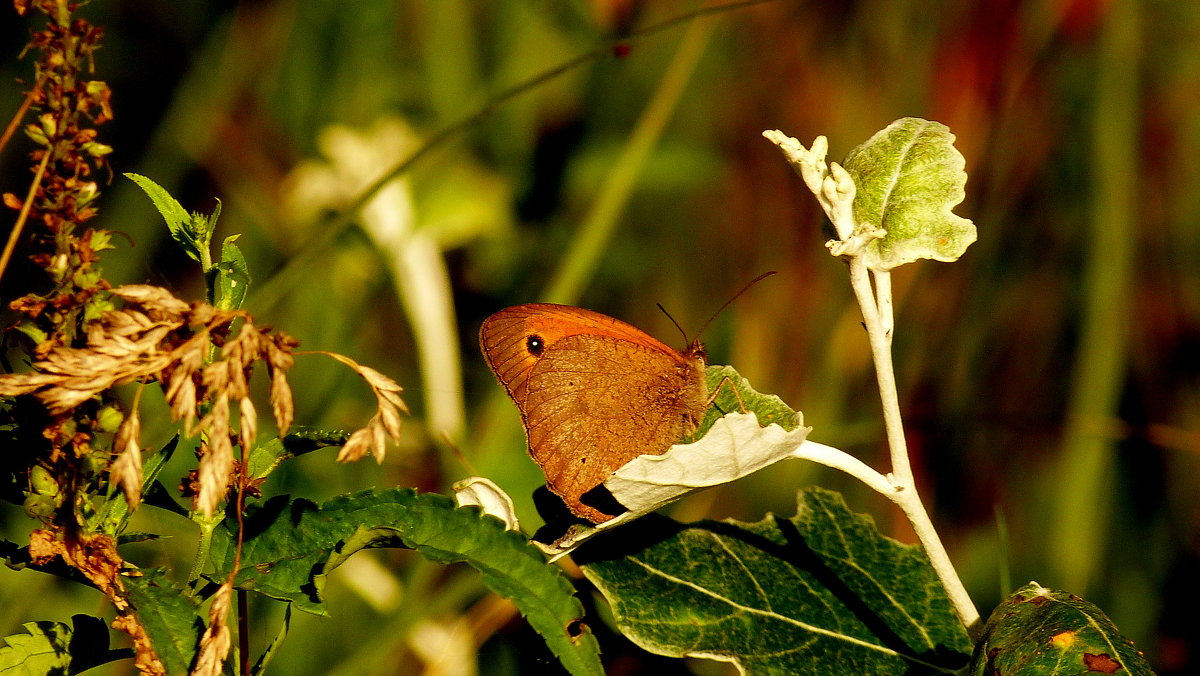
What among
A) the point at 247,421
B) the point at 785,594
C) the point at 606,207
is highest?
the point at 606,207

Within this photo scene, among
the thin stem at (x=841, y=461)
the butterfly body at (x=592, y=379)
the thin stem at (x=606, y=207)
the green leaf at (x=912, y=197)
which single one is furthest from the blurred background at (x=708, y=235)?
the thin stem at (x=841, y=461)

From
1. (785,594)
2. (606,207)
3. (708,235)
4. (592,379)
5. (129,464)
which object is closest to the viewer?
(129,464)

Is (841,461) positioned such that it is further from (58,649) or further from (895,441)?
(58,649)

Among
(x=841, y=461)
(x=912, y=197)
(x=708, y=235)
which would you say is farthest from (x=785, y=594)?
(x=708, y=235)

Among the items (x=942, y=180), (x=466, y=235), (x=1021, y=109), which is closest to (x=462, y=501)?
(x=942, y=180)

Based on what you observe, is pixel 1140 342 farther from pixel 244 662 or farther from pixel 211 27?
pixel 211 27

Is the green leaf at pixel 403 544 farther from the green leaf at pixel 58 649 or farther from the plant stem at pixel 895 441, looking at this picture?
the plant stem at pixel 895 441

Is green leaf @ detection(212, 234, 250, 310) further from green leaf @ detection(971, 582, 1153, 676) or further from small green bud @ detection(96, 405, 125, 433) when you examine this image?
green leaf @ detection(971, 582, 1153, 676)
